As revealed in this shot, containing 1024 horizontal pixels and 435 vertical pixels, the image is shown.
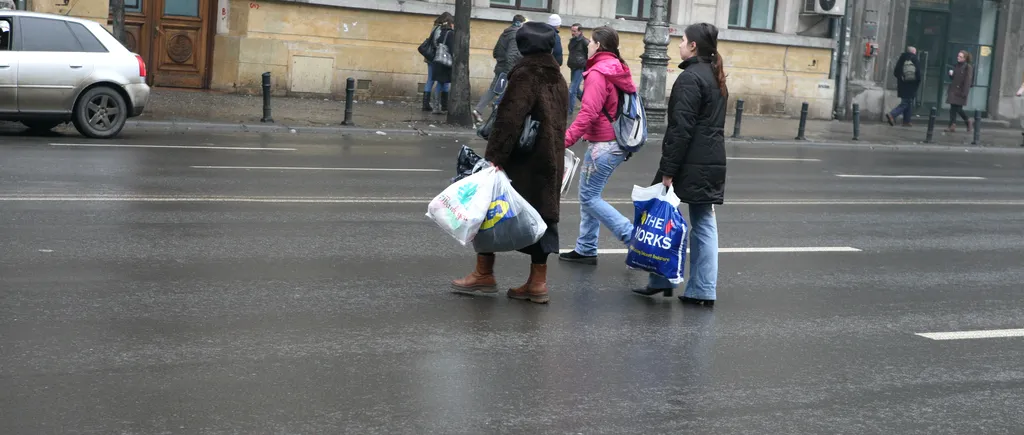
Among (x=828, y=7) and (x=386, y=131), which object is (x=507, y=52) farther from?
(x=828, y=7)

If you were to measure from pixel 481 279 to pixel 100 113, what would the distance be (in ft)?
31.1

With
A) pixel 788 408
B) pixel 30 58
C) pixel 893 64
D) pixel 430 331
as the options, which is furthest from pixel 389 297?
pixel 893 64

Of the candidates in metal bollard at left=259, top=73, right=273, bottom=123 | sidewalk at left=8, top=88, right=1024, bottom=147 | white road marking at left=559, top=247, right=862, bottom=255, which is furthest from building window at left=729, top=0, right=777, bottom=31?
white road marking at left=559, top=247, right=862, bottom=255

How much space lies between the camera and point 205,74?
24.5m

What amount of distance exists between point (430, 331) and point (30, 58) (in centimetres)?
1024

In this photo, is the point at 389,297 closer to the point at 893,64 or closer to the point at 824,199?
A: the point at 824,199

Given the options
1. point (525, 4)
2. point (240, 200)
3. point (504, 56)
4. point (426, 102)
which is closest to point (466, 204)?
point (240, 200)

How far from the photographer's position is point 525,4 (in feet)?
88.7

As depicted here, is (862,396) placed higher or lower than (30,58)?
lower

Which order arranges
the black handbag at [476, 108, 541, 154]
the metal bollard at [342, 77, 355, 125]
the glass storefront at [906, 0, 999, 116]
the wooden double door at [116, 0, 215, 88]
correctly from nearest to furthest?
the black handbag at [476, 108, 541, 154], the metal bollard at [342, 77, 355, 125], the wooden double door at [116, 0, 215, 88], the glass storefront at [906, 0, 999, 116]

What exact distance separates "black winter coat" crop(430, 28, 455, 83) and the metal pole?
3.63 metres

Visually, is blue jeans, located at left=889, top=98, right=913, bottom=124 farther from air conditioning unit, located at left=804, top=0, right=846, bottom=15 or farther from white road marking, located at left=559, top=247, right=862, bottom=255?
white road marking, located at left=559, top=247, right=862, bottom=255

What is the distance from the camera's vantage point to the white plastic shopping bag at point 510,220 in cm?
737

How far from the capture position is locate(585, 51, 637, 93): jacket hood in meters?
8.73
